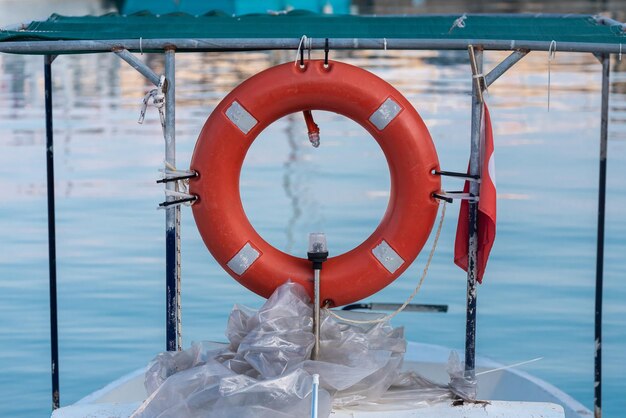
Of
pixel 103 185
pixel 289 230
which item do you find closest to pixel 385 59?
pixel 103 185

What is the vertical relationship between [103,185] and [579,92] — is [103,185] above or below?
below

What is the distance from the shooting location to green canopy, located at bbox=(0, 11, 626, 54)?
126 inches

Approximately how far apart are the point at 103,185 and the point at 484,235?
640cm

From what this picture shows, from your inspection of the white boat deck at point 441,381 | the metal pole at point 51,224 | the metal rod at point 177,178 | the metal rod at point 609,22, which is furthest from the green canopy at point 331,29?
the white boat deck at point 441,381

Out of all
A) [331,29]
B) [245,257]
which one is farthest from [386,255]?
[331,29]

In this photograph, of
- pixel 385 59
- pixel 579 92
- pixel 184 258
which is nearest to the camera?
pixel 184 258

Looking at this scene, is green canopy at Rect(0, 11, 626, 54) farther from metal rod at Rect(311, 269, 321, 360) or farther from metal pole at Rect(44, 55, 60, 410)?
metal rod at Rect(311, 269, 321, 360)

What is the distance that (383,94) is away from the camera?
3.10 meters

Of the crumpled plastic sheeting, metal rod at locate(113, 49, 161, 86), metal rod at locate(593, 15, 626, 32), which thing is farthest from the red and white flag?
metal rod at locate(113, 49, 161, 86)

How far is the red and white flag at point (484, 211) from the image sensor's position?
3.05 m

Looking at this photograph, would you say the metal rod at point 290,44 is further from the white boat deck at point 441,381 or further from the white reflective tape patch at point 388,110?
the white boat deck at point 441,381

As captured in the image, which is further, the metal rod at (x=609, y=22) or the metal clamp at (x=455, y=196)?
the metal rod at (x=609, y=22)

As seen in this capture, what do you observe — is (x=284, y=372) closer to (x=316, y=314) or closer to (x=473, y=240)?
(x=316, y=314)

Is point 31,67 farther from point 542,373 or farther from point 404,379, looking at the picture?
point 404,379
